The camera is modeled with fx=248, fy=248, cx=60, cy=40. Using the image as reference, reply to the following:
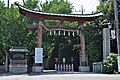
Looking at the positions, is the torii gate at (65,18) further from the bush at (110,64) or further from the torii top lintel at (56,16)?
the bush at (110,64)

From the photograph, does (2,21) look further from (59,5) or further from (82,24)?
(59,5)

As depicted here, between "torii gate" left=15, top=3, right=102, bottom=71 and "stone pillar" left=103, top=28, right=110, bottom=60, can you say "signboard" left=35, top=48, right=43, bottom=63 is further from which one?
"stone pillar" left=103, top=28, right=110, bottom=60

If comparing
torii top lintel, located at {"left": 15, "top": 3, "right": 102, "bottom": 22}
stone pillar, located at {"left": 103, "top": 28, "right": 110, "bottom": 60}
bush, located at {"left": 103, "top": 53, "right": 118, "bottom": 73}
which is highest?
torii top lintel, located at {"left": 15, "top": 3, "right": 102, "bottom": 22}

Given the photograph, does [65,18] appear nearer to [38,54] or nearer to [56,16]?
[56,16]

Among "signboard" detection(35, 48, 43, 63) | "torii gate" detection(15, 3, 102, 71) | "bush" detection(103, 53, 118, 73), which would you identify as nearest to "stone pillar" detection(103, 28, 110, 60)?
"bush" detection(103, 53, 118, 73)

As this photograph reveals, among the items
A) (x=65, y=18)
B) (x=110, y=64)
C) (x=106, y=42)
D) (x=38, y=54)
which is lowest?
(x=110, y=64)

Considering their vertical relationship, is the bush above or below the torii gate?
below

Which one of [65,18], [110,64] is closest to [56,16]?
[65,18]

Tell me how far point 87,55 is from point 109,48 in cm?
377

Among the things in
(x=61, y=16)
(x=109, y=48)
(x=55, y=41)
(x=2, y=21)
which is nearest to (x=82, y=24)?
(x=61, y=16)

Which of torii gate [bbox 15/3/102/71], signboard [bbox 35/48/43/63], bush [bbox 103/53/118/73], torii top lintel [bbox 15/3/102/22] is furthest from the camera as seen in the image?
torii gate [bbox 15/3/102/71]

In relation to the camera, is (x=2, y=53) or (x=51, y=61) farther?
(x=51, y=61)

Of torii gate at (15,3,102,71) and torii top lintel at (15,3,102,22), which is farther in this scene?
torii gate at (15,3,102,71)

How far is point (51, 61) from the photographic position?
39.4 meters
